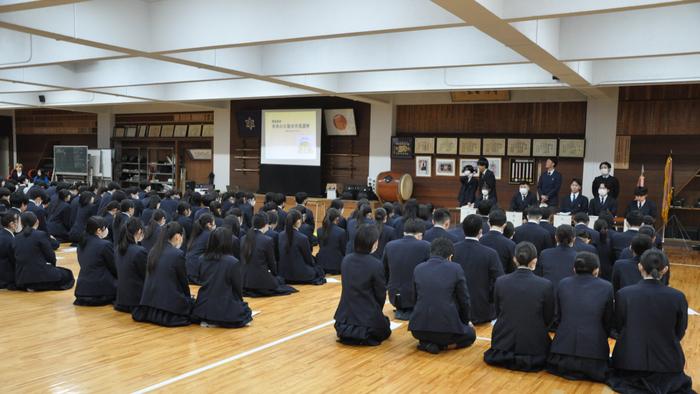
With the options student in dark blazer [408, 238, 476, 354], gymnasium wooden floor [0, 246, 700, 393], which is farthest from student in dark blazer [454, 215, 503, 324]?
student in dark blazer [408, 238, 476, 354]

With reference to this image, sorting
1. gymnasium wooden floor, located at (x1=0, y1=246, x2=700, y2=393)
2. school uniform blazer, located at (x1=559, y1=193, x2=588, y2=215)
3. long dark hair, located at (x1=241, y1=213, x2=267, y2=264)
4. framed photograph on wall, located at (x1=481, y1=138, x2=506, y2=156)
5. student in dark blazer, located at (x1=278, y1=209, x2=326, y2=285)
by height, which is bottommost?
gymnasium wooden floor, located at (x1=0, y1=246, x2=700, y2=393)

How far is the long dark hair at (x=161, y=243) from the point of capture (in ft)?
18.0

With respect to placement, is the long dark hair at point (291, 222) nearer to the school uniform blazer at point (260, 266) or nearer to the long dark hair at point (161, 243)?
the school uniform blazer at point (260, 266)

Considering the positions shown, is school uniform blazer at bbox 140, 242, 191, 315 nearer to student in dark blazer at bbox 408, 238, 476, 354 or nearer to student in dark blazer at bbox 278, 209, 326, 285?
student in dark blazer at bbox 278, 209, 326, 285

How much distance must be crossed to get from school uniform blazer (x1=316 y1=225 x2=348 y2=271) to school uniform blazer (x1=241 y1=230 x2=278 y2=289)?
1.46m

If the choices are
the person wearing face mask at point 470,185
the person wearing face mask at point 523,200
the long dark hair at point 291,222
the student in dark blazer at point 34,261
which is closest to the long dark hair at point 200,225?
the long dark hair at point 291,222

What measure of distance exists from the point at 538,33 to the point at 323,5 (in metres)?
2.32

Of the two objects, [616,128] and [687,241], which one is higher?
[616,128]

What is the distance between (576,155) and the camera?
12094 mm

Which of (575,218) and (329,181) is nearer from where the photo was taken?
(575,218)

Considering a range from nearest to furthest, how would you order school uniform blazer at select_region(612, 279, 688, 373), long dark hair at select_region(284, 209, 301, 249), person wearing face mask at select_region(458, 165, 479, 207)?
school uniform blazer at select_region(612, 279, 688, 373) < long dark hair at select_region(284, 209, 301, 249) < person wearing face mask at select_region(458, 165, 479, 207)

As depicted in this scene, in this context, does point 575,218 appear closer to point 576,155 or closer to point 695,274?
point 695,274

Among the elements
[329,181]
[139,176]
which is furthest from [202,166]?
[329,181]

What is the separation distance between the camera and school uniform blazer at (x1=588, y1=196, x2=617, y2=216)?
10.2m
